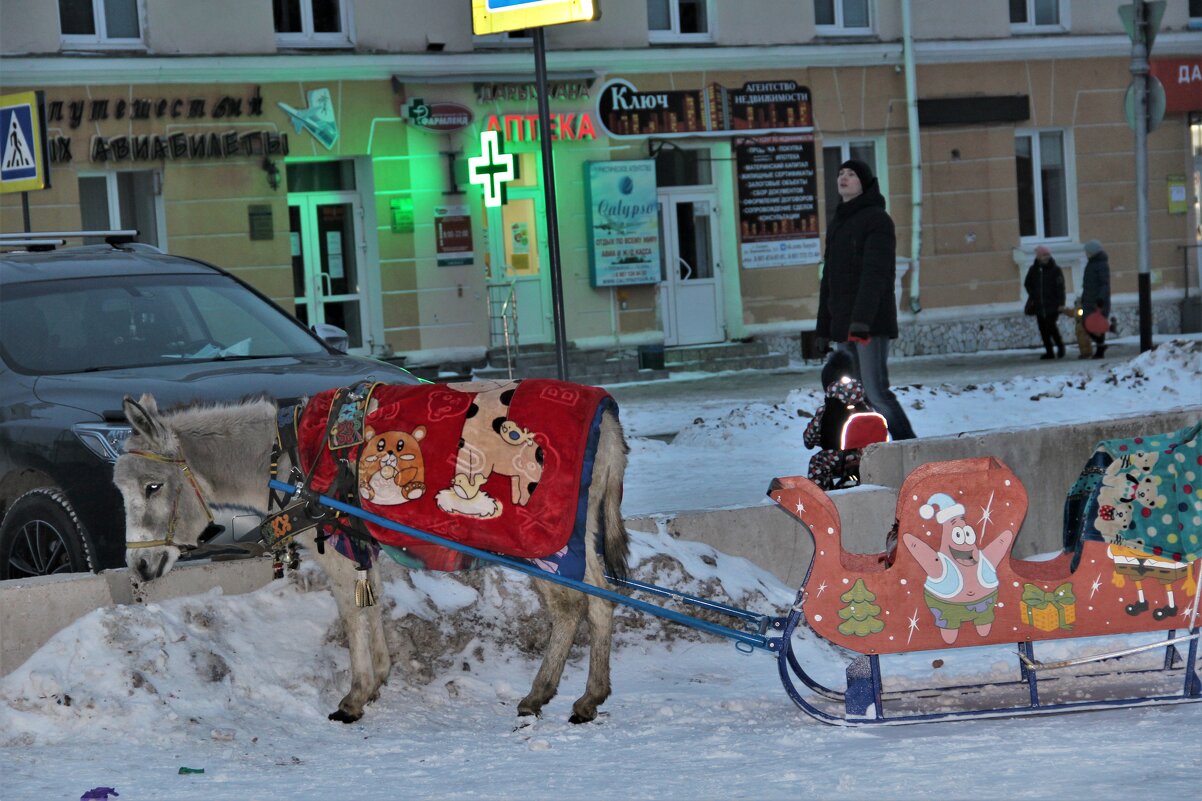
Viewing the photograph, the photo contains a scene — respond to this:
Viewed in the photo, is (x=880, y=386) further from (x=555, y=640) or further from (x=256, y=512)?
(x=256, y=512)

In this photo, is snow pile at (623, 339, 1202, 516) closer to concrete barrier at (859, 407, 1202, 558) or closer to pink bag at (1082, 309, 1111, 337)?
concrete barrier at (859, 407, 1202, 558)

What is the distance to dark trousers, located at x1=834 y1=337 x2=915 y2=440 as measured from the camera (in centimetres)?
1048

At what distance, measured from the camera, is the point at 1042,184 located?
1016 inches

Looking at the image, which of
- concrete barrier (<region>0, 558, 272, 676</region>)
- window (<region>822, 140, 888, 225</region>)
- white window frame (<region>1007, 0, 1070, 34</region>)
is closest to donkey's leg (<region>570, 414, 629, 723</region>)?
concrete barrier (<region>0, 558, 272, 676</region>)

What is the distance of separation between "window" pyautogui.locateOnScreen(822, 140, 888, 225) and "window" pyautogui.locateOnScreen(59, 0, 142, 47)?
995 centimetres

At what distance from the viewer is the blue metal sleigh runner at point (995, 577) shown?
19.7 feet

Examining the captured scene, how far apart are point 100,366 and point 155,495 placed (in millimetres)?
1916

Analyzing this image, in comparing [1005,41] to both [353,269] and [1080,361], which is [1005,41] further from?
[353,269]

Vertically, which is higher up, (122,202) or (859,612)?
(122,202)

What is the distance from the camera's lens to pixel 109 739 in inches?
237

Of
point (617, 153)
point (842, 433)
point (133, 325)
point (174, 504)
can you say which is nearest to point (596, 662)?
A: point (174, 504)

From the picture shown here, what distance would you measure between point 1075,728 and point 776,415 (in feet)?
26.3

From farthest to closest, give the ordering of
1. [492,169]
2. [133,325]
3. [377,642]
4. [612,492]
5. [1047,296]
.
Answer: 1. [1047,296]
2. [492,169]
3. [133,325]
4. [377,642]
5. [612,492]

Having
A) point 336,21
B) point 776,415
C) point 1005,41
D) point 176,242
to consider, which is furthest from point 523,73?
point 776,415
